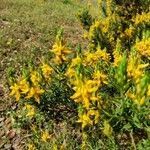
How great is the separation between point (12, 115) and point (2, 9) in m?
5.32

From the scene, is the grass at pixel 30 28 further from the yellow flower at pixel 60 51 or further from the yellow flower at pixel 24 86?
the yellow flower at pixel 24 86

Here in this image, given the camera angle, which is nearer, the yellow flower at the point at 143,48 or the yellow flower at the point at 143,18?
the yellow flower at the point at 143,48

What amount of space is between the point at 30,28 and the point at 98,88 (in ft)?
19.4

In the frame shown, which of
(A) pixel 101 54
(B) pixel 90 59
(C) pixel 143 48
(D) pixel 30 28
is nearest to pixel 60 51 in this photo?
(B) pixel 90 59

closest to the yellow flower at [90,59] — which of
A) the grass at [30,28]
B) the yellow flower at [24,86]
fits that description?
the yellow flower at [24,86]

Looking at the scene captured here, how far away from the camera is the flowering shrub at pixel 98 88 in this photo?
9.32 feet

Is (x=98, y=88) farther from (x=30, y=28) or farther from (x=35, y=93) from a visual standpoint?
(x=30, y=28)

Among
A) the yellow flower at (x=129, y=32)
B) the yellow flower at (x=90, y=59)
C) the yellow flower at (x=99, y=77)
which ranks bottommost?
the yellow flower at (x=129, y=32)

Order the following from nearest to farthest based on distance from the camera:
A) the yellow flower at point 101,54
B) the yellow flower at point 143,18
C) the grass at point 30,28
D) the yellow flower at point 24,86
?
1. the yellow flower at point 24,86
2. the yellow flower at point 101,54
3. the yellow flower at point 143,18
4. the grass at point 30,28

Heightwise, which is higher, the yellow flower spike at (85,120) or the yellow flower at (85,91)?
the yellow flower at (85,91)

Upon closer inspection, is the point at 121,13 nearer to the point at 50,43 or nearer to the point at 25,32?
the point at 50,43

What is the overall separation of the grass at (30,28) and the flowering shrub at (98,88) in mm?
2110

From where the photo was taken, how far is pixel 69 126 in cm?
547

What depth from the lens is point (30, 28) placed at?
29.9ft
